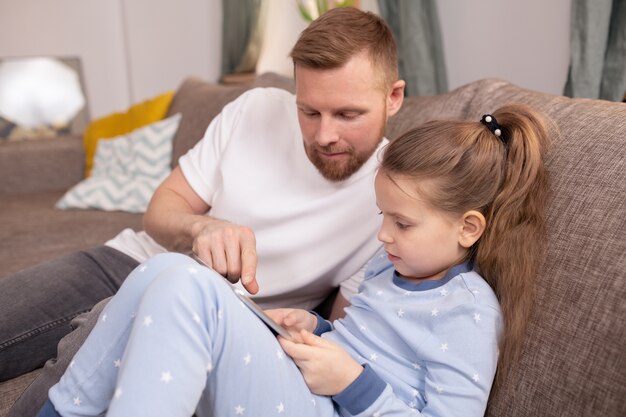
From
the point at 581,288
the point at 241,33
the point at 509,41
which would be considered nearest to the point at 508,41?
the point at 509,41

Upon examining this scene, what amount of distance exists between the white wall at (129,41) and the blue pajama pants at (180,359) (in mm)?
3707

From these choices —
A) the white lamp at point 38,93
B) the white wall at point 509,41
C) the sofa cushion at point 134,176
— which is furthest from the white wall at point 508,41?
the white lamp at point 38,93

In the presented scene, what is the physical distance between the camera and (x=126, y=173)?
264cm

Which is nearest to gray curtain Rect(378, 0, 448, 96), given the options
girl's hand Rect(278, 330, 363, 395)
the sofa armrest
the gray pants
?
the gray pants

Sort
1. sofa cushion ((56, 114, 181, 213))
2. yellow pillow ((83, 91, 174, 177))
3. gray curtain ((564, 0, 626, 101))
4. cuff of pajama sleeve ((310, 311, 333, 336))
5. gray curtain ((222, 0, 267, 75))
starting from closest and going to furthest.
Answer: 1. cuff of pajama sleeve ((310, 311, 333, 336))
2. gray curtain ((564, 0, 626, 101))
3. sofa cushion ((56, 114, 181, 213))
4. yellow pillow ((83, 91, 174, 177))
5. gray curtain ((222, 0, 267, 75))

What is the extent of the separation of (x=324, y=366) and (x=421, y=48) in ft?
5.24

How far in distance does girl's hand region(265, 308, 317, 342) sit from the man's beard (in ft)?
1.05

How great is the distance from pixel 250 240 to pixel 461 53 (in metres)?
1.50

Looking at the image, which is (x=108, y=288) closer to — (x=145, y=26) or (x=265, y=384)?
(x=265, y=384)

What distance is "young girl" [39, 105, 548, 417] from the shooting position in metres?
0.85

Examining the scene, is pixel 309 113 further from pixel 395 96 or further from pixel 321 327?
pixel 321 327

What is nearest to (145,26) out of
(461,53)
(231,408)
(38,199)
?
(38,199)

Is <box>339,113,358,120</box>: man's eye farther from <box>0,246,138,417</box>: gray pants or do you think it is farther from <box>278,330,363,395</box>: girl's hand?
<box>0,246,138,417</box>: gray pants

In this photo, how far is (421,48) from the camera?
2.27 metres
